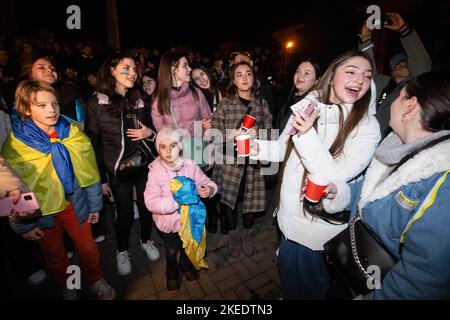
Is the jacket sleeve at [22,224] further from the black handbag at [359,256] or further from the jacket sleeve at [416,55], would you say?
the jacket sleeve at [416,55]

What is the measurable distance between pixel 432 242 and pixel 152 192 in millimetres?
2343

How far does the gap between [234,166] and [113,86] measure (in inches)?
74.7

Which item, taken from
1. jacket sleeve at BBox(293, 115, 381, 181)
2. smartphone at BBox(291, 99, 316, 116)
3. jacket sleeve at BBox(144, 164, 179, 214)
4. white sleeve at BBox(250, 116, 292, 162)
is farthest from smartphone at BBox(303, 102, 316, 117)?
jacket sleeve at BBox(144, 164, 179, 214)

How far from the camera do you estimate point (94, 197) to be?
265 cm

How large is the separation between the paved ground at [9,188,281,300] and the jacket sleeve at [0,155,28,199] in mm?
1700

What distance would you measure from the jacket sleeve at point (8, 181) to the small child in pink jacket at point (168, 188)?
1.09 metres

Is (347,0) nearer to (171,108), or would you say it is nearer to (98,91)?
(171,108)

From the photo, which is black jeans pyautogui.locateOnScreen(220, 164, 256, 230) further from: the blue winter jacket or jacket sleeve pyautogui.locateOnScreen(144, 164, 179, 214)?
the blue winter jacket

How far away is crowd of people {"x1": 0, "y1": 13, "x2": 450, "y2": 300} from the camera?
1.32m

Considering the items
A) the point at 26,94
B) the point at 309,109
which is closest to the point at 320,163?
the point at 309,109

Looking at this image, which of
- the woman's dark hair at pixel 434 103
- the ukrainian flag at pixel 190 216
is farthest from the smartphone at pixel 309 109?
the ukrainian flag at pixel 190 216

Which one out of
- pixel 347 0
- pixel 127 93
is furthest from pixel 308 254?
pixel 347 0

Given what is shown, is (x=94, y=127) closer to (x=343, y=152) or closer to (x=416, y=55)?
(x=343, y=152)

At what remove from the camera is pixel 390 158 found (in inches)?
59.7
